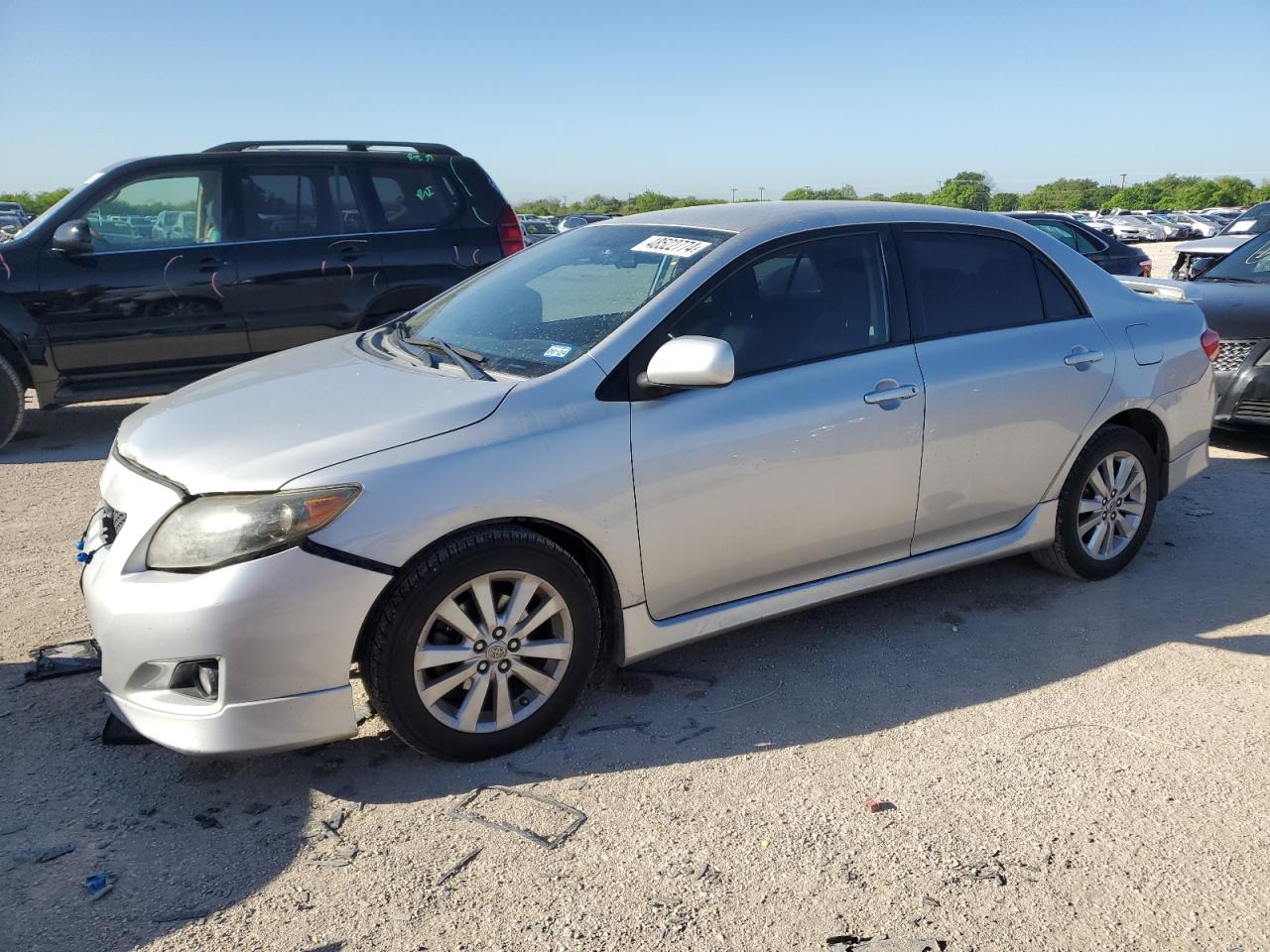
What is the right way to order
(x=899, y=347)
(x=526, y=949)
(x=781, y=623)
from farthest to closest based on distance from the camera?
(x=781, y=623)
(x=899, y=347)
(x=526, y=949)

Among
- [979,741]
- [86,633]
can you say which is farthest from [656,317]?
[86,633]

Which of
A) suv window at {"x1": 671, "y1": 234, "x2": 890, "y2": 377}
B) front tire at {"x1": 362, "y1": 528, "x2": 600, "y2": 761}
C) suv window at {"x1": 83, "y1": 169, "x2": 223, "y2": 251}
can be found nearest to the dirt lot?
front tire at {"x1": 362, "y1": 528, "x2": 600, "y2": 761}

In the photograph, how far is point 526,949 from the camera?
2367 millimetres

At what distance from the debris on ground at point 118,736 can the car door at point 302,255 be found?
189 inches

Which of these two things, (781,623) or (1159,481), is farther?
(1159,481)

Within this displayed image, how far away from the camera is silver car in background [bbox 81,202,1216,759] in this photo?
Answer: 9.20 ft

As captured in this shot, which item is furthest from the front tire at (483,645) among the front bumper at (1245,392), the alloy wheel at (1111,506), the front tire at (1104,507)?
the front bumper at (1245,392)

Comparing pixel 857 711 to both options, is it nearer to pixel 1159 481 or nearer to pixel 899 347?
pixel 899 347

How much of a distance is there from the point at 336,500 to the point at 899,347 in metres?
2.16

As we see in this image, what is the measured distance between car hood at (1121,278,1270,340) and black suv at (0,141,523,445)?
518 cm

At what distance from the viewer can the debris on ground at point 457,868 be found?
8.57ft

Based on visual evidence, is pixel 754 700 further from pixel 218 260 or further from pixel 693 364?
pixel 218 260

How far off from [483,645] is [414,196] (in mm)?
5818

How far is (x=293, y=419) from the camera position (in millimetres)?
3145
